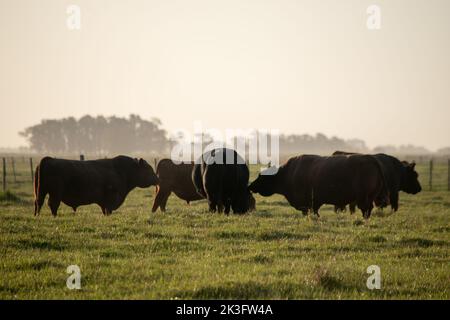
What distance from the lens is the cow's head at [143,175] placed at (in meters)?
17.5

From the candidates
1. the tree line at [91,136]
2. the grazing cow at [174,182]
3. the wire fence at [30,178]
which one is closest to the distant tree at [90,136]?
the tree line at [91,136]

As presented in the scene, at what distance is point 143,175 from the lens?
17.6 m

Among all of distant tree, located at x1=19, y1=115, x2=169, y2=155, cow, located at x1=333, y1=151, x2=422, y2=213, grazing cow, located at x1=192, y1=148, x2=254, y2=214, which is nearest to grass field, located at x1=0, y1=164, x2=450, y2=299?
grazing cow, located at x1=192, y1=148, x2=254, y2=214

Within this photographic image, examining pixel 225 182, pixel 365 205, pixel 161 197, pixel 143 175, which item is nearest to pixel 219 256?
pixel 225 182

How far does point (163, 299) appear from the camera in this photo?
21.9 ft

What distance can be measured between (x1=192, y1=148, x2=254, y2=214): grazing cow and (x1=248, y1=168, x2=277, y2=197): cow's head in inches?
41.5

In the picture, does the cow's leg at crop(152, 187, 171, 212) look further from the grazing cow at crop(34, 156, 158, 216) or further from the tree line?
the tree line

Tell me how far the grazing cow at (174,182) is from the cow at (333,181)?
152 inches

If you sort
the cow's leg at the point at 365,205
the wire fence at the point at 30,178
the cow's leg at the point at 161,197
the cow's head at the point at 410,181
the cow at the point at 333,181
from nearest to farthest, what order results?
the cow at the point at 333,181 < the cow's leg at the point at 365,205 < the cow's leg at the point at 161,197 < the cow's head at the point at 410,181 < the wire fence at the point at 30,178

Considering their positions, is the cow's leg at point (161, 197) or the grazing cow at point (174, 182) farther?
the grazing cow at point (174, 182)

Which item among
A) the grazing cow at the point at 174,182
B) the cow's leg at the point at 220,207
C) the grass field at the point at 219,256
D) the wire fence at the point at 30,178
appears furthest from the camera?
the wire fence at the point at 30,178

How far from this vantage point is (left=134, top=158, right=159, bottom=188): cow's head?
1750 centimetres

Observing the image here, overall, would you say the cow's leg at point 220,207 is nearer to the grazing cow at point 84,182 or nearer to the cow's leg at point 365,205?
the grazing cow at point 84,182
